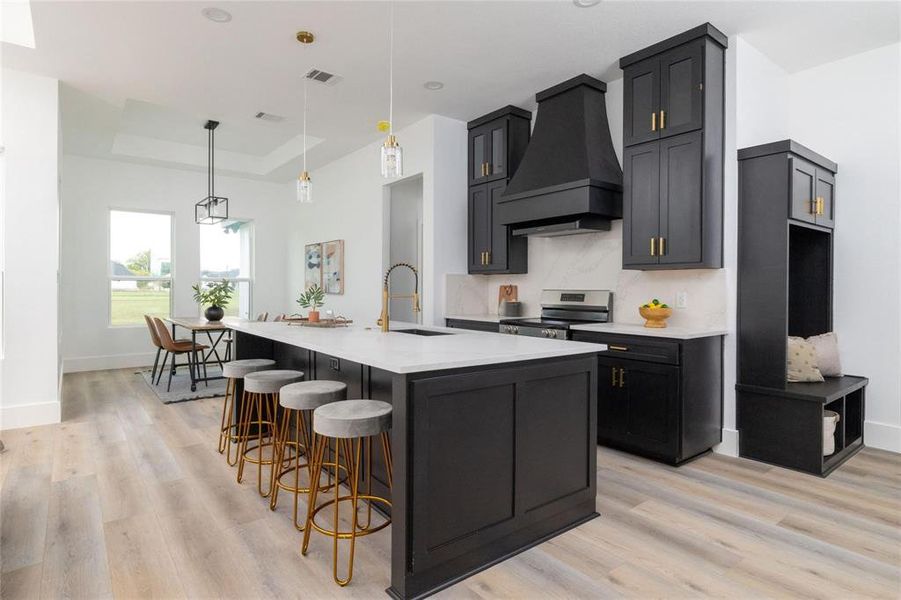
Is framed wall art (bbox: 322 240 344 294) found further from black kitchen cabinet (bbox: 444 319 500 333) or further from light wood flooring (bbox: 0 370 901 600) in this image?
light wood flooring (bbox: 0 370 901 600)

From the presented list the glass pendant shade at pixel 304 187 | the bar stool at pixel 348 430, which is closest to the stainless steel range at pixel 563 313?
the glass pendant shade at pixel 304 187

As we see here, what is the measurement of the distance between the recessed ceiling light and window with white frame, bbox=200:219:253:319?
205 inches

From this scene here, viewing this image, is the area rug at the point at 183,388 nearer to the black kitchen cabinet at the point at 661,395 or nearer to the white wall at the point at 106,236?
the white wall at the point at 106,236

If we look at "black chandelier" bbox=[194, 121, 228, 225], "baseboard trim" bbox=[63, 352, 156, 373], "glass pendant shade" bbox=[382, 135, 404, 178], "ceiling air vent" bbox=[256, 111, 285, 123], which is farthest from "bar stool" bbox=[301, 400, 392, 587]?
"baseboard trim" bbox=[63, 352, 156, 373]

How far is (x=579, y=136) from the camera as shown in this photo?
13.8 feet

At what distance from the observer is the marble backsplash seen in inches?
147

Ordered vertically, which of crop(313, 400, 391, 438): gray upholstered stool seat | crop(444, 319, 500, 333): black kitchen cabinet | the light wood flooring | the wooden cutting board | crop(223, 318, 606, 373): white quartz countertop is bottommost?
the light wood flooring

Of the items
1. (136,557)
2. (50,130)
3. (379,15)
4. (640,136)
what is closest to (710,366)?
(640,136)

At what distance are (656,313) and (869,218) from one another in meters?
1.73

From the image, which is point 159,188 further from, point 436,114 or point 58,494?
point 58,494

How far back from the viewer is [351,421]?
2107 mm

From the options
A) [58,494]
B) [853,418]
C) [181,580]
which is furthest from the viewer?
[853,418]

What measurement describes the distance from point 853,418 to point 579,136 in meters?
2.96

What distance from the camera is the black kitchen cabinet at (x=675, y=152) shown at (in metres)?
3.45
